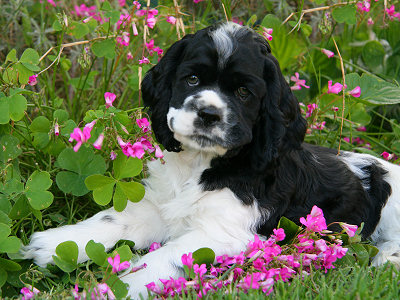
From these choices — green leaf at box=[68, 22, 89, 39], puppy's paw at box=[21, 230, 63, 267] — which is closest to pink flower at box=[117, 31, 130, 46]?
green leaf at box=[68, 22, 89, 39]

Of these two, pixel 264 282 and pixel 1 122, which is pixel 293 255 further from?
pixel 1 122

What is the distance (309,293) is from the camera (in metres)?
2.82

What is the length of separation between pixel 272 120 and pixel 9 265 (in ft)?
5.36

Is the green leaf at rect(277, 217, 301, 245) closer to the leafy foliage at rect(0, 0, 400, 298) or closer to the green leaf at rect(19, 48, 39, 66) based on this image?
the leafy foliage at rect(0, 0, 400, 298)

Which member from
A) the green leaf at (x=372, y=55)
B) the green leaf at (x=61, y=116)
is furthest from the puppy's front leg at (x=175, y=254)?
the green leaf at (x=372, y=55)

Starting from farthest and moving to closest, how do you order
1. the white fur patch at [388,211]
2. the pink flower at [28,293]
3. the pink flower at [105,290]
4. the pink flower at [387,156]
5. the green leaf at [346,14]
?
the pink flower at [387,156] < the green leaf at [346,14] < the white fur patch at [388,211] < the pink flower at [28,293] < the pink flower at [105,290]

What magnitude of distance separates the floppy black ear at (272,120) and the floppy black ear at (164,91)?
18.4 inches

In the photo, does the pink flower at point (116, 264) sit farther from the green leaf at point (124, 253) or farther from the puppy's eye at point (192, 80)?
the puppy's eye at point (192, 80)

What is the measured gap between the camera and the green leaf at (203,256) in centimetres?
309

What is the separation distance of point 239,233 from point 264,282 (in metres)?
0.54

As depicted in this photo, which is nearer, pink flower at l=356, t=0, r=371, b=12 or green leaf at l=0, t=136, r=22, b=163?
green leaf at l=0, t=136, r=22, b=163

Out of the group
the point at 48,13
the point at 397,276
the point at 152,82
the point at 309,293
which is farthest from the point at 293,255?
the point at 48,13

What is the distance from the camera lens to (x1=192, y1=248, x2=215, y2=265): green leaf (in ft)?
10.2

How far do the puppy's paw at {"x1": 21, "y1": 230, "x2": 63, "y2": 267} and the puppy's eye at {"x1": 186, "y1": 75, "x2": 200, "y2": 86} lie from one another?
3.86 feet
